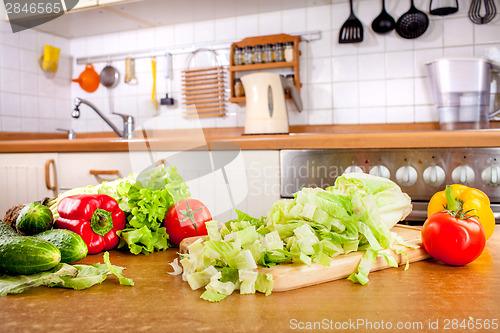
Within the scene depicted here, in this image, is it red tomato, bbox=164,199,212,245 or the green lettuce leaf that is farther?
red tomato, bbox=164,199,212,245

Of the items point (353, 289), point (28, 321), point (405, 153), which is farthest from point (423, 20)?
point (28, 321)

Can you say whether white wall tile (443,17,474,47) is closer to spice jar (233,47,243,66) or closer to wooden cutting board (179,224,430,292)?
spice jar (233,47,243,66)

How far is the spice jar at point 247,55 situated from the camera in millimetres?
2523

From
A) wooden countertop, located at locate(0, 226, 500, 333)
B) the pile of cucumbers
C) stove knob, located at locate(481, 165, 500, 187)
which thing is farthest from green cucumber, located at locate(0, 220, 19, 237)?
stove knob, located at locate(481, 165, 500, 187)

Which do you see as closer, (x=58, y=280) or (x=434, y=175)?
(x=58, y=280)

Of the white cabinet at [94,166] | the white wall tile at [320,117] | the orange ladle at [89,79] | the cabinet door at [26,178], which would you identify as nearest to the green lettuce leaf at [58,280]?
the white cabinet at [94,166]

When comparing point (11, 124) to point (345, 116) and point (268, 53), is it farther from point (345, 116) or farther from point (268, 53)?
point (345, 116)

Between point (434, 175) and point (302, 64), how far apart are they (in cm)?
109

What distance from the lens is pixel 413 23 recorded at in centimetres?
230

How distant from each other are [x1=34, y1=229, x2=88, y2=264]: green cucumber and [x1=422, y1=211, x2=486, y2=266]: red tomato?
50 centimetres

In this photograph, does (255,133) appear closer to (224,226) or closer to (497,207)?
(497,207)

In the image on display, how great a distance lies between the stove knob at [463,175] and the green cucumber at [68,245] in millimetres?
1442

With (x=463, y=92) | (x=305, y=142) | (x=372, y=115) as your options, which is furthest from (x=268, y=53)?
(x=463, y=92)

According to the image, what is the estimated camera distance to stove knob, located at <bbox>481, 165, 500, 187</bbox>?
5.41 feet
